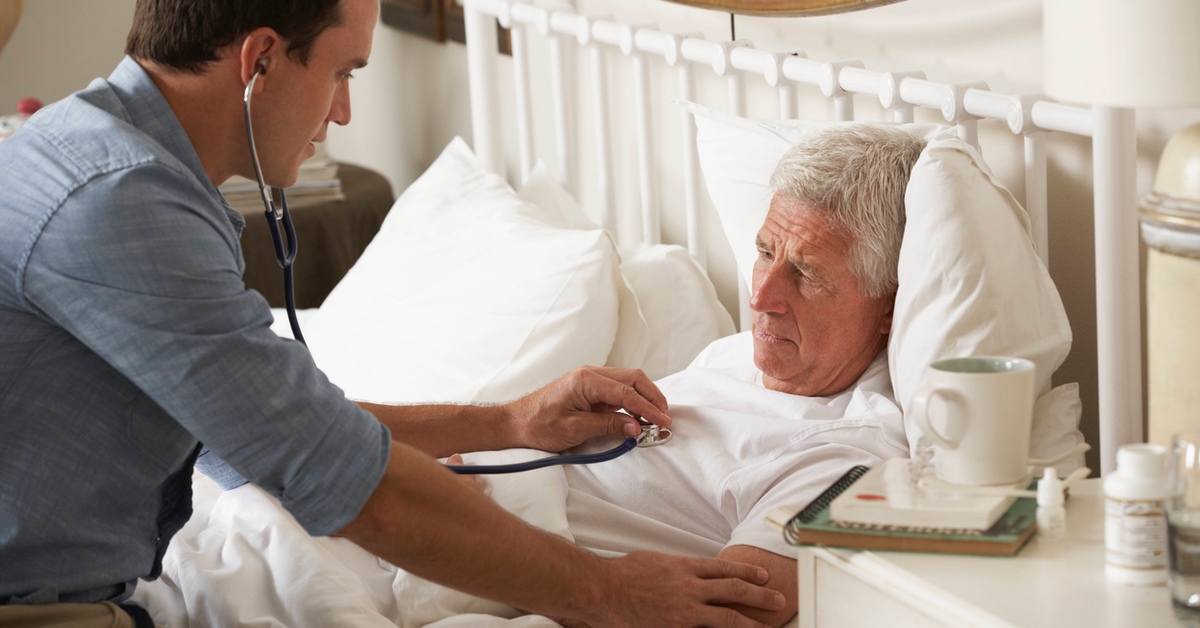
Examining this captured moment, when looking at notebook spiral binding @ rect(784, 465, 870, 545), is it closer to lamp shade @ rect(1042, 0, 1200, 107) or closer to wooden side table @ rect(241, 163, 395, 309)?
lamp shade @ rect(1042, 0, 1200, 107)

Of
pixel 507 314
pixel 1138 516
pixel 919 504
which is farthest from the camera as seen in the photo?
pixel 507 314

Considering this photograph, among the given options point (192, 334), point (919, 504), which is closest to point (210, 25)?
point (192, 334)

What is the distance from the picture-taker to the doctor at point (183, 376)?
96cm

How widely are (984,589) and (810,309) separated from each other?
582 mm

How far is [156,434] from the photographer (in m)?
1.10

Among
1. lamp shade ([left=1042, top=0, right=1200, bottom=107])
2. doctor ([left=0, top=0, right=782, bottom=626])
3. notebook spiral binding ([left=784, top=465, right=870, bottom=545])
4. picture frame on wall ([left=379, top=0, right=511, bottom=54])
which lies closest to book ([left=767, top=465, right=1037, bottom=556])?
notebook spiral binding ([left=784, top=465, right=870, bottom=545])

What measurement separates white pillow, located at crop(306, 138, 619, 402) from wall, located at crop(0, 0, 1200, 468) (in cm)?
34

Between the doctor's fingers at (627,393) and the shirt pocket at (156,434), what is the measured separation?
49 centimetres

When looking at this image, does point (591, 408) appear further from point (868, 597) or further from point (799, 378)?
point (868, 597)

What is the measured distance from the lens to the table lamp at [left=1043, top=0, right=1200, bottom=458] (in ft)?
2.79

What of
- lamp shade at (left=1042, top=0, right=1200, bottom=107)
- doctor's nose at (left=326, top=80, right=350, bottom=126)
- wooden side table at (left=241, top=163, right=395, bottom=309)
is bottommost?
wooden side table at (left=241, top=163, right=395, bottom=309)

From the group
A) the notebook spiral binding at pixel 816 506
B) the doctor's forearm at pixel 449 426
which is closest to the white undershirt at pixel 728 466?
the doctor's forearm at pixel 449 426

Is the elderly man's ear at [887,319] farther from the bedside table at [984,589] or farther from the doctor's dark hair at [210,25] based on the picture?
the doctor's dark hair at [210,25]

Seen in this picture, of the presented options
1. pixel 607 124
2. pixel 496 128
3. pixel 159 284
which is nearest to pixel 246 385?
pixel 159 284
